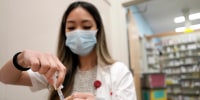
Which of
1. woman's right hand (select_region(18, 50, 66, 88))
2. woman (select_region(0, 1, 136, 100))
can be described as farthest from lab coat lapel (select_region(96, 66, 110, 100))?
woman's right hand (select_region(18, 50, 66, 88))

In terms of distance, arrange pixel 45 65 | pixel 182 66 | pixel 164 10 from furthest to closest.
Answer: pixel 164 10
pixel 182 66
pixel 45 65

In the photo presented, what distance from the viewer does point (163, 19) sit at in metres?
4.91

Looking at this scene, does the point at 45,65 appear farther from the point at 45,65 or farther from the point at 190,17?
the point at 190,17

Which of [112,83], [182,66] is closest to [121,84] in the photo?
[112,83]

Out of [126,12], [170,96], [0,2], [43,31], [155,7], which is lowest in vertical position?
[170,96]

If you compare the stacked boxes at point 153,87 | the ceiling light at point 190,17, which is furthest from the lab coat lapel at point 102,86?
the ceiling light at point 190,17

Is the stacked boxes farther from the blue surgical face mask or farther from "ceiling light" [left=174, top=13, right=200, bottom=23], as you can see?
"ceiling light" [left=174, top=13, right=200, bottom=23]

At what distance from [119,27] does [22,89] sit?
1.27 m

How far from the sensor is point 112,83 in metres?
0.81

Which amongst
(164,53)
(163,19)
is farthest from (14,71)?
(163,19)

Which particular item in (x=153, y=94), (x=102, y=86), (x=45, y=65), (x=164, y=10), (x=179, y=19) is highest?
(x=164, y=10)

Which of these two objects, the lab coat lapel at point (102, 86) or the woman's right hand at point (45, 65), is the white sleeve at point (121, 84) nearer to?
the lab coat lapel at point (102, 86)

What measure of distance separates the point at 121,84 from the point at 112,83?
0.04 m

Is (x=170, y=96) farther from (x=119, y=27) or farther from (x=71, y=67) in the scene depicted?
(x=71, y=67)
